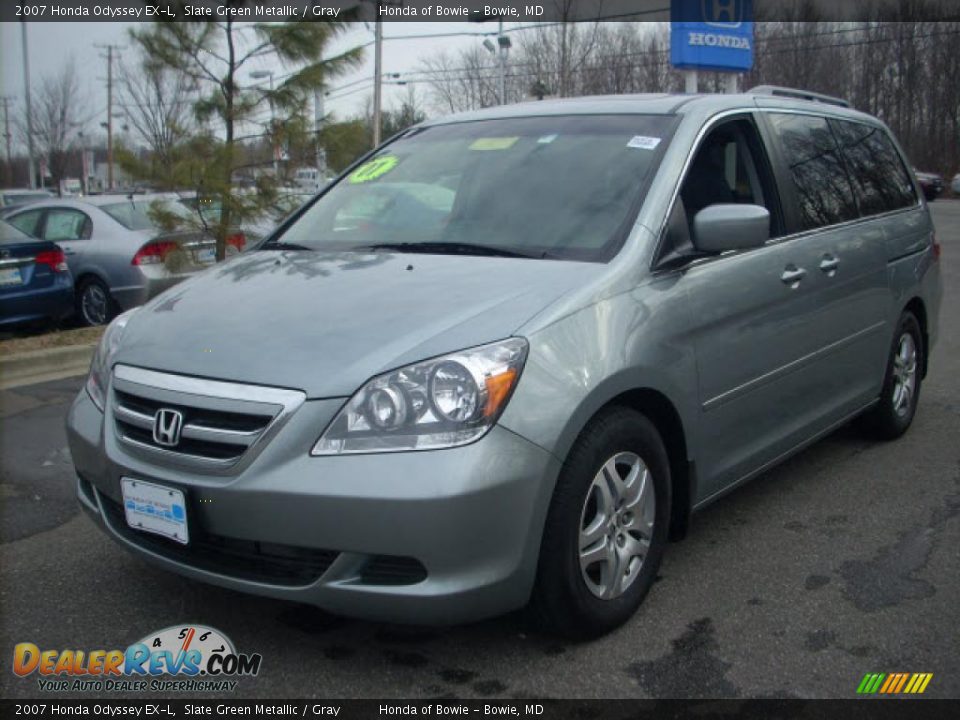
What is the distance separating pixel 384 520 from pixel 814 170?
9.53 ft

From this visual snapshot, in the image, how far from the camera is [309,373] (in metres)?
2.69

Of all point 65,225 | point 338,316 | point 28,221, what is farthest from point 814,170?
point 28,221

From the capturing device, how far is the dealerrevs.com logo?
2.80 metres

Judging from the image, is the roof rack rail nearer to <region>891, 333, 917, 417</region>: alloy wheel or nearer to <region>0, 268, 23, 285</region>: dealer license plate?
<region>891, 333, 917, 417</region>: alloy wheel

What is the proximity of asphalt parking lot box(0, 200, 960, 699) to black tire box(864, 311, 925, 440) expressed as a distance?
0.63m

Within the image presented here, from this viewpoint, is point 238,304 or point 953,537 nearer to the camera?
point 238,304

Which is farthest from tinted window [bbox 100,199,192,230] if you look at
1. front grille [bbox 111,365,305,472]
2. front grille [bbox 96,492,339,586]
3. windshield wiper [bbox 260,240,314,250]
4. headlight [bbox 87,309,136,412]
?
front grille [bbox 96,492,339,586]

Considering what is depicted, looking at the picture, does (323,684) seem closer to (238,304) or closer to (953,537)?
(238,304)

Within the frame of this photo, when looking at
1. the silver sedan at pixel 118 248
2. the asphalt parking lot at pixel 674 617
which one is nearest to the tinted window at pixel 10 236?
the silver sedan at pixel 118 248

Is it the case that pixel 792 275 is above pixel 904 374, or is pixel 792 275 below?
above

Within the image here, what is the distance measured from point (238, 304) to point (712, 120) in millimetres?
1958

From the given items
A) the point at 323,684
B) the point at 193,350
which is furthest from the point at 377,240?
the point at 323,684

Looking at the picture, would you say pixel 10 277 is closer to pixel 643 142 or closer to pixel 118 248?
pixel 118 248

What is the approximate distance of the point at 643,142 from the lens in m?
3.65
